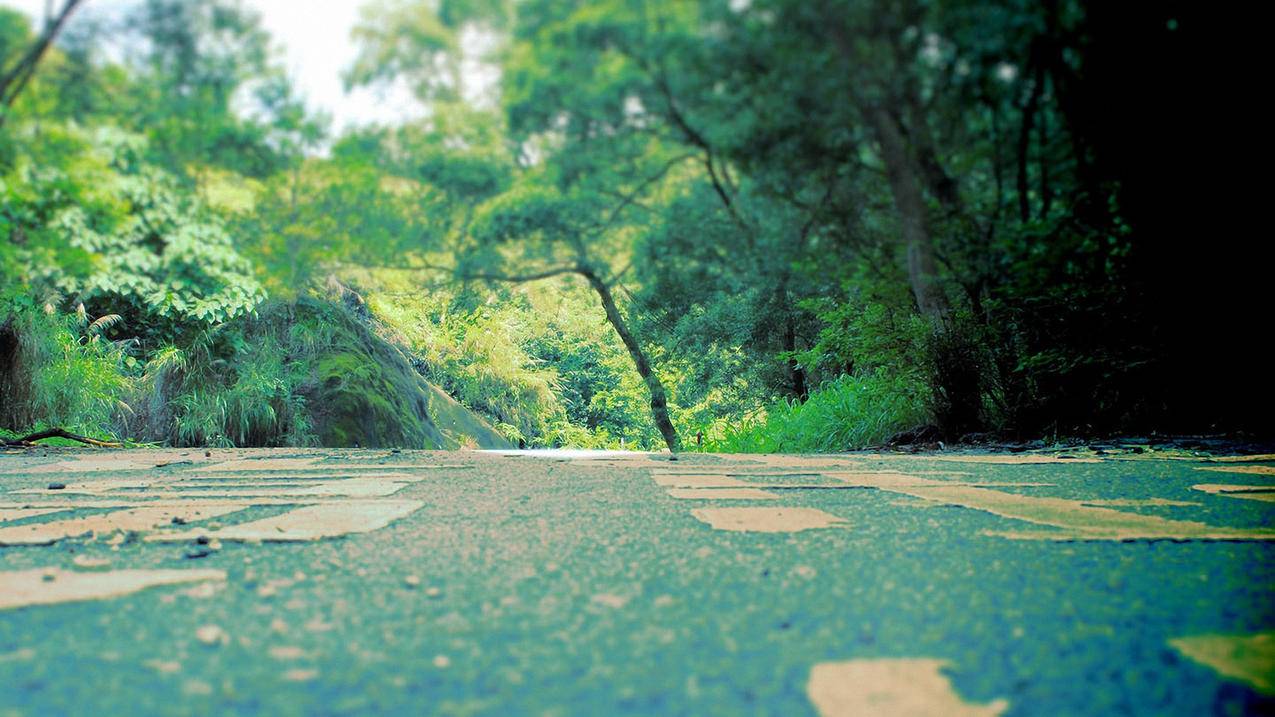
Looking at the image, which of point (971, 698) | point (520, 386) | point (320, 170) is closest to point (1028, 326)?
point (320, 170)

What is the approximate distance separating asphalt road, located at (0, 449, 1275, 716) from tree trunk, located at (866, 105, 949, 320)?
0.60 metres

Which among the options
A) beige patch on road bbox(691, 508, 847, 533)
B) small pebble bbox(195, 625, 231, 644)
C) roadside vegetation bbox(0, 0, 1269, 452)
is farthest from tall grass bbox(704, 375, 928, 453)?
small pebble bbox(195, 625, 231, 644)

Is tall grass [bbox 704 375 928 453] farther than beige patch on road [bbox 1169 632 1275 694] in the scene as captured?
Yes

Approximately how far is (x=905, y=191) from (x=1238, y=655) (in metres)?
1.21

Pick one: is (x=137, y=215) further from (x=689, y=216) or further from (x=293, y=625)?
(x=293, y=625)

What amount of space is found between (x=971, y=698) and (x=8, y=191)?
2.28 metres

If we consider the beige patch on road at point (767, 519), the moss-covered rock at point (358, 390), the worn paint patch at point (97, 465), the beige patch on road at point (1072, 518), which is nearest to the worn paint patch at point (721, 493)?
the beige patch on road at point (767, 519)

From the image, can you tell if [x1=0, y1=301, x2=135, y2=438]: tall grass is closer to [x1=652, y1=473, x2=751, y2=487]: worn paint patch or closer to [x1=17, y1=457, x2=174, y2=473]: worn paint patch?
[x1=17, y1=457, x2=174, y2=473]: worn paint patch

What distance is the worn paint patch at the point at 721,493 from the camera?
212 cm

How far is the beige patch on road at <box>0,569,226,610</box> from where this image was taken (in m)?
0.99

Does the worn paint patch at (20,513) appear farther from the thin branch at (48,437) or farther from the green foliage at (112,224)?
the thin branch at (48,437)

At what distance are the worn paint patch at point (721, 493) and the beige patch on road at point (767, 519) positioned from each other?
273mm

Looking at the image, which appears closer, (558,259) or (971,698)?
(971,698)

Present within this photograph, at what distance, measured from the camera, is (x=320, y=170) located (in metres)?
2.29
